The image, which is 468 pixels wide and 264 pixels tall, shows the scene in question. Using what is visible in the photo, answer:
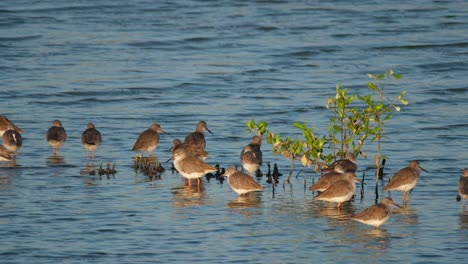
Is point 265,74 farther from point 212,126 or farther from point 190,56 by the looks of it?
point 212,126

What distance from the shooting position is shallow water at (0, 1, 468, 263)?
43.8 ft

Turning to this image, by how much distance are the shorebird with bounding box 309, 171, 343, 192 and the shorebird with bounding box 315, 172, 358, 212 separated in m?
0.30

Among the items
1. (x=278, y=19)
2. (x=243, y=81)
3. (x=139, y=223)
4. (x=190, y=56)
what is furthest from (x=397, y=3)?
(x=139, y=223)

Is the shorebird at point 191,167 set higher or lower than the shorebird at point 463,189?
higher

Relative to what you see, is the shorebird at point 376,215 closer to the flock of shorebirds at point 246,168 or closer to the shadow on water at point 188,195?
the flock of shorebirds at point 246,168

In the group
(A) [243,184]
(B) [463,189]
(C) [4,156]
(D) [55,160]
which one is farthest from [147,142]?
(B) [463,189]

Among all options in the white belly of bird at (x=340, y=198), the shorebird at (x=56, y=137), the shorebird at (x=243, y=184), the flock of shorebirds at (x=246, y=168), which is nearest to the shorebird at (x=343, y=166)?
the flock of shorebirds at (x=246, y=168)

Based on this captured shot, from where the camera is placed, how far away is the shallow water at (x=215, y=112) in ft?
43.8

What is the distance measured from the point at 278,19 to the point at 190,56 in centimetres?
717

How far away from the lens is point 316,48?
107ft

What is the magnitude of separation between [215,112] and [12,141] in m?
6.11

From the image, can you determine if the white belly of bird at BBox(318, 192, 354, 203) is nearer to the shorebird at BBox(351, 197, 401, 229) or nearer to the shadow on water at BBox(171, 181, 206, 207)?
the shorebird at BBox(351, 197, 401, 229)

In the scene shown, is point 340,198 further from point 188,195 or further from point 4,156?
point 4,156

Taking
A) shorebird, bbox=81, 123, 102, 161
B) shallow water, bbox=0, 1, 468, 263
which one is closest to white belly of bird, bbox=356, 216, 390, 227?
shallow water, bbox=0, 1, 468, 263
